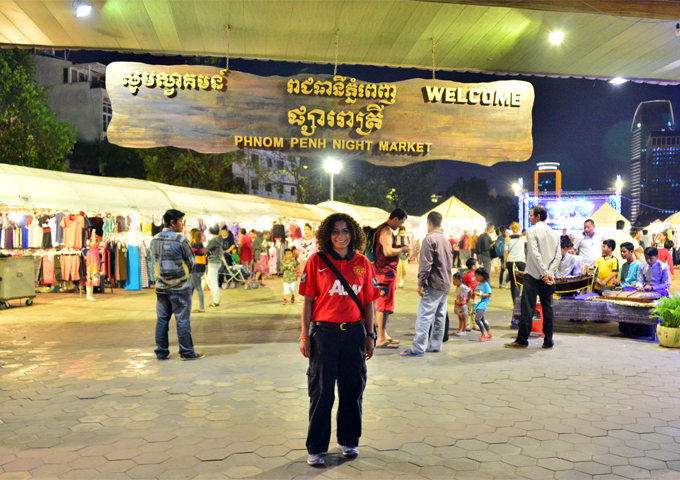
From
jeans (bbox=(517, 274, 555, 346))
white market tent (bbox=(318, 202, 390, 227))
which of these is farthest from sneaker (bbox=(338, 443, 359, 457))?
white market tent (bbox=(318, 202, 390, 227))

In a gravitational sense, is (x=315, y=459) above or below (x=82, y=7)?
below

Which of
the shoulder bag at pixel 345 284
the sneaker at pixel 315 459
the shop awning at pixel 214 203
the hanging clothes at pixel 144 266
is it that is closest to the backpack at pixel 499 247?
the shop awning at pixel 214 203

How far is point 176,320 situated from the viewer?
6734mm

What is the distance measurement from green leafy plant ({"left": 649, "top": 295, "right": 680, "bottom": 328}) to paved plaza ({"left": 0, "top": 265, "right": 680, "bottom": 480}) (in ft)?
1.28

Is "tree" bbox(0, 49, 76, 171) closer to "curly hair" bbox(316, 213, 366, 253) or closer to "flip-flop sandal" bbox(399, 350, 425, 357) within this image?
"flip-flop sandal" bbox(399, 350, 425, 357)

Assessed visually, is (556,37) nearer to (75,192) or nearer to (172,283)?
(172,283)

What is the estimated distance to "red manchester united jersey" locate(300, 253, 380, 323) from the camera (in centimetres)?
359

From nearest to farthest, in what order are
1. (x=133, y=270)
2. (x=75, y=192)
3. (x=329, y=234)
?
(x=329, y=234) < (x=75, y=192) < (x=133, y=270)

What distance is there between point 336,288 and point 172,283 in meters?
3.75

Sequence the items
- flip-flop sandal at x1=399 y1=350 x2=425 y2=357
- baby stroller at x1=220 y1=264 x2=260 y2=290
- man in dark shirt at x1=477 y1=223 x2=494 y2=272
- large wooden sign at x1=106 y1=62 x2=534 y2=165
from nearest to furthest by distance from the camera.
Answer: large wooden sign at x1=106 y1=62 x2=534 y2=165 < flip-flop sandal at x1=399 y1=350 x2=425 y2=357 < man in dark shirt at x1=477 y1=223 x2=494 y2=272 < baby stroller at x1=220 y1=264 x2=260 y2=290

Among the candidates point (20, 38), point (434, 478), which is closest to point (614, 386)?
point (434, 478)

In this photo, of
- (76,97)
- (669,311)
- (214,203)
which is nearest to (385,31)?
(669,311)

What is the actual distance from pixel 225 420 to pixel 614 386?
4.00 m

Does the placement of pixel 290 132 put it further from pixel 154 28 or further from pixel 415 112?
pixel 154 28
